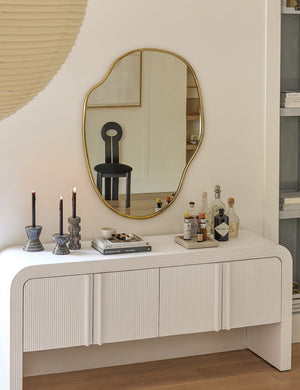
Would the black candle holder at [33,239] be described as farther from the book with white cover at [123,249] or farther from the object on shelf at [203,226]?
the object on shelf at [203,226]

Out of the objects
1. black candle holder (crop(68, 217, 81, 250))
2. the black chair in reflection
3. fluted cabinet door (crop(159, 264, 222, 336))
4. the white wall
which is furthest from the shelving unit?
black candle holder (crop(68, 217, 81, 250))

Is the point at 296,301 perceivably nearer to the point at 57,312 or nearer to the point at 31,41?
the point at 57,312

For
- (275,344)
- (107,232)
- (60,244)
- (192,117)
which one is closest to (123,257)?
(107,232)

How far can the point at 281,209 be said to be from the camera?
367cm

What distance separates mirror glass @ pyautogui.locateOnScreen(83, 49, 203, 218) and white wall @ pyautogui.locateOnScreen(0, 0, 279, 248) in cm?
5

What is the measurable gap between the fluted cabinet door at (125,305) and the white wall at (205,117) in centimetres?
43

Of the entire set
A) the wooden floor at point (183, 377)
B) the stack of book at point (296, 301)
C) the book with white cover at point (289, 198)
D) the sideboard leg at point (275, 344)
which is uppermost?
the book with white cover at point (289, 198)

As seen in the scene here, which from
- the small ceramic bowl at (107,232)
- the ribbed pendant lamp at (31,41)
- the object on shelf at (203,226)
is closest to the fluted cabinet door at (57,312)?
the small ceramic bowl at (107,232)

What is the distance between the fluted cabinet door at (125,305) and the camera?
2957mm

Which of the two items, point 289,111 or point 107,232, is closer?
point 107,232

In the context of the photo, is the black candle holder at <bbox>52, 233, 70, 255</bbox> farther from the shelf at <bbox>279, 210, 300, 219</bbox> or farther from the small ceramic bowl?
the shelf at <bbox>279, 210, 300, 219</bbox>

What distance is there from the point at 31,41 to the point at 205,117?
9.55ft

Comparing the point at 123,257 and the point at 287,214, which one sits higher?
the point at 287,214

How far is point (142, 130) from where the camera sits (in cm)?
328
